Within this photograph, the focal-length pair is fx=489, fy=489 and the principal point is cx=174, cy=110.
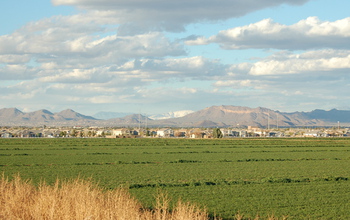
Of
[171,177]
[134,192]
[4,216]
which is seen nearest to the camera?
[4,216]

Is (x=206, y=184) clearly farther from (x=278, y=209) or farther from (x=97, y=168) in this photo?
(x=97, y=168)

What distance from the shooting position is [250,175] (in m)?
33.7

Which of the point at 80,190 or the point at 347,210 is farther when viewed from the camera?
the point at 347,210

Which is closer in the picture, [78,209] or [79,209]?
[79,209]

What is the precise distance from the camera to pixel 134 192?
2503 cm

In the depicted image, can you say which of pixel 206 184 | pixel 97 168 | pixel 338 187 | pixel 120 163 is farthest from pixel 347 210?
pixel 120 163

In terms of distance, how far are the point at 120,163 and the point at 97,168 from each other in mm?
5520

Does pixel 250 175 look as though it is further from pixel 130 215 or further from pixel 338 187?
pixel 130 215

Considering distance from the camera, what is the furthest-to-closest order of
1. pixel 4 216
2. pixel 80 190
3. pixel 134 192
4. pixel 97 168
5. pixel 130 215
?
1. pixel 97 168
2. pixel 134 192
3. pixel 80 190
4. pixel 4 216
5. pixel 130 215

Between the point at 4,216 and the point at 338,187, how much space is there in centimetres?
1978

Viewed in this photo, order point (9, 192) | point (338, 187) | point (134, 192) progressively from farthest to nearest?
point (338, 187)
point (134, 192)
point (9, 192)

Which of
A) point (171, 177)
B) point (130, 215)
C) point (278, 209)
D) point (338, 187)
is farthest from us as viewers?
point (171, 177)

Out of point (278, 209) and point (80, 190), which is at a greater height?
point (80, 190)

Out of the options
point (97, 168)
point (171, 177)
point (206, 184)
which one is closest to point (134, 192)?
point (206, 184)
